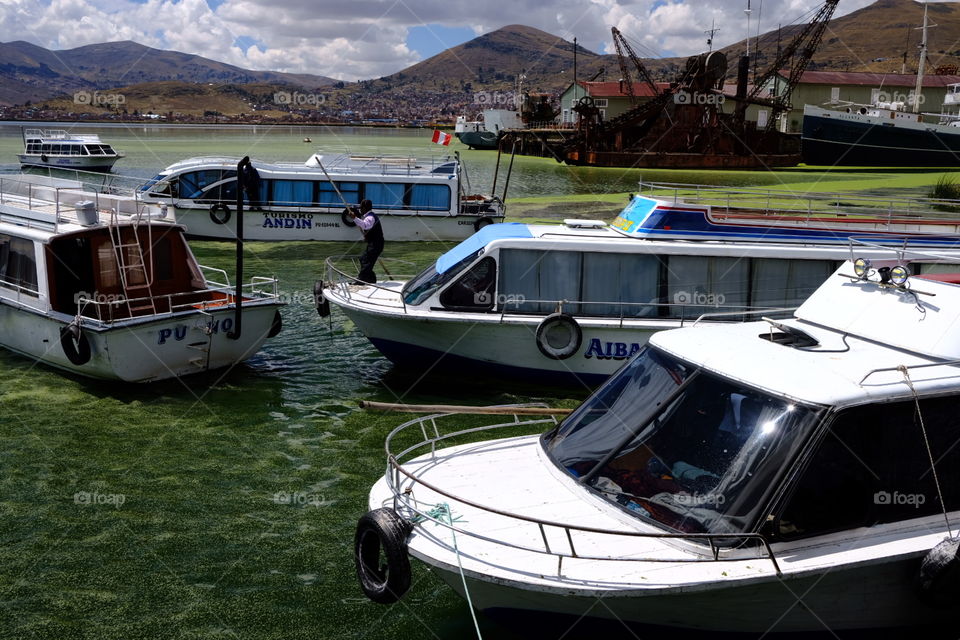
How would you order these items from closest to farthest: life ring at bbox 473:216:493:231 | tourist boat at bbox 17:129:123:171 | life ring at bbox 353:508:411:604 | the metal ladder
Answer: life ring at bbox 353:508:411:604 → the metal ladder → life ring at bbox 473:216:493:231 → tourist boat at bbox 17:129:123:171

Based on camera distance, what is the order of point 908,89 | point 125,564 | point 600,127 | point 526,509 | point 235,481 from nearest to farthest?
1. point 526,509
2. point 125,564
3. point 235,481
4. point 600,127
5. point 908,89

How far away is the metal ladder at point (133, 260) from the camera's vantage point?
13523 millimetres

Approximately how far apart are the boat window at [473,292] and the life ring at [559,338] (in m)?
0.95

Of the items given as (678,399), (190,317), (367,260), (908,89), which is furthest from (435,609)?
(908,89)

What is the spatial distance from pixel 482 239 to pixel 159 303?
5.58 m

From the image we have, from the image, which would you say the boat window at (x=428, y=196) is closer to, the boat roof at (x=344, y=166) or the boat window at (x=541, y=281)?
the boat roof at (x=344, y=166)

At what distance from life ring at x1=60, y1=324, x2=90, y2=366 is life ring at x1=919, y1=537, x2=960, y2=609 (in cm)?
1145

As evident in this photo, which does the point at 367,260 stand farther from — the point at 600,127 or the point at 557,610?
the point at 600,127

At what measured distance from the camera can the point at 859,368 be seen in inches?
248

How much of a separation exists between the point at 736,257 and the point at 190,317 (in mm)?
8664

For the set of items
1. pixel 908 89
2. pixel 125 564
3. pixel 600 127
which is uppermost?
pixel 908 89

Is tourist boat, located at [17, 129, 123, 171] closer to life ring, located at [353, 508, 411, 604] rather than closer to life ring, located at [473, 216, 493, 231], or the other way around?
life ring, located at [473, 216, 493, 231]

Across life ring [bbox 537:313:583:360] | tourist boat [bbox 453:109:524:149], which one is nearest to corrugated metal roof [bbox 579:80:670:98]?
tourist boat [bbox 453:109:524:149]

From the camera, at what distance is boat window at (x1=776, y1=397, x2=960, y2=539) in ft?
18.7
